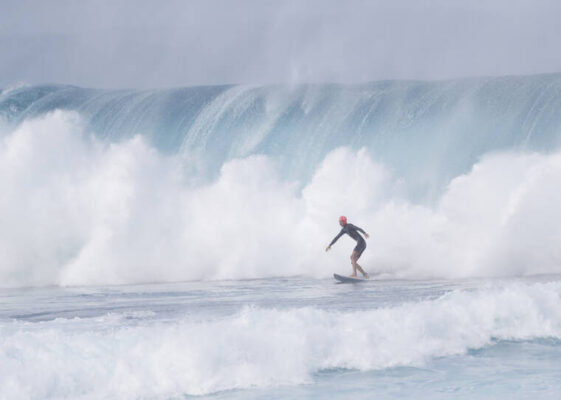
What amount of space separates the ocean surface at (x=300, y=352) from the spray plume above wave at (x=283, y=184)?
6896mm

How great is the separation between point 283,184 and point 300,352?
15.5m

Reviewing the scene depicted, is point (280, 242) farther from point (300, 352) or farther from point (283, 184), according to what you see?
point (300, 352)

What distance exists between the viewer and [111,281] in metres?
19.4

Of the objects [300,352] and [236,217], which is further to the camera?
[236,217]

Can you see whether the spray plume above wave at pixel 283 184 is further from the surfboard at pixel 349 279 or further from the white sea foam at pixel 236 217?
the surfboard at pixel 349 279

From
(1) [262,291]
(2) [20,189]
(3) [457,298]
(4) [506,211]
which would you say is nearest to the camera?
(3) [457,298]

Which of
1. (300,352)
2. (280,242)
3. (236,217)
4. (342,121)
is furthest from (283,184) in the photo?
(300,352)

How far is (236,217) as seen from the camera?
74.0 ft

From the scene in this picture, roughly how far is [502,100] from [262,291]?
18259 mm

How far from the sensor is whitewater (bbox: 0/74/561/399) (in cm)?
843

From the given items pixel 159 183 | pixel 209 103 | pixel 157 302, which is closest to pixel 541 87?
pixel 209 103

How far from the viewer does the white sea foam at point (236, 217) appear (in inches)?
730

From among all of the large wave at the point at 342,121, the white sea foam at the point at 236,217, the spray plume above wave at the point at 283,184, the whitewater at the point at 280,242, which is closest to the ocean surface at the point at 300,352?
the whitewater at the point at 280,242

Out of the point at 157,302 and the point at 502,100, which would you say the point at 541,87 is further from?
the point at 157,302
